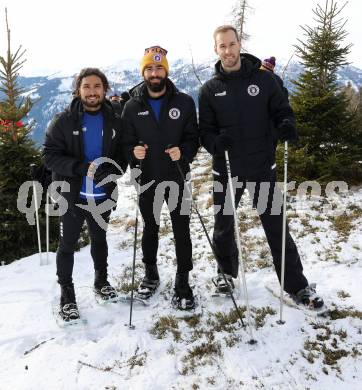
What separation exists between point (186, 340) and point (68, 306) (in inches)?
73.4

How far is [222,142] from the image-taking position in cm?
504

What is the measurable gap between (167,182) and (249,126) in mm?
1410

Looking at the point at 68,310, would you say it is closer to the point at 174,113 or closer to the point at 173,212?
the point at 173,212

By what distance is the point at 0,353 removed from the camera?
4.96m

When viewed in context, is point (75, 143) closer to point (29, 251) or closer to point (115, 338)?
point (115, 338)

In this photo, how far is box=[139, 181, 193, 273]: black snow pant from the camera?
18.3ft

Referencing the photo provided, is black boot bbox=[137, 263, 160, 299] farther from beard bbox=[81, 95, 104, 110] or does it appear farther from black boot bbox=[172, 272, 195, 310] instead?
beard bbox=[81, 95, 104, 110]

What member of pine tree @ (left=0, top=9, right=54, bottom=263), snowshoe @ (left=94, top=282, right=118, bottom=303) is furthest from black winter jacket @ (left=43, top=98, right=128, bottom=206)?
pine tree @ (left=0, top=9, right=54, bottom=263)

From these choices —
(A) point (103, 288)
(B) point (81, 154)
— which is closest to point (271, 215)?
(B) point (81, 154)

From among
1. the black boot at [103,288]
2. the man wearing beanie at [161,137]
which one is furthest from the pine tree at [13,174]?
the man wearing beanie at [161,137]

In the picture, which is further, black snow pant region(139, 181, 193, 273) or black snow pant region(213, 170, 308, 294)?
black snow pant region(139, 181, 193, 273)

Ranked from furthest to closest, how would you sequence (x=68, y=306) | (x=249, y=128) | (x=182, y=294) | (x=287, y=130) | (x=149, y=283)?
1. (x=149, y=283)
2. (x=182, y=294)
3. (x=68, y=306)
4. (x=249, y=128)
5. (x=287, y=130)

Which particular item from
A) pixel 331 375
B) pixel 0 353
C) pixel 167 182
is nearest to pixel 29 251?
pixel 0 353

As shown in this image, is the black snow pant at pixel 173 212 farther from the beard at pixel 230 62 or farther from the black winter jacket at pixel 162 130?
the beard at pixel 230 62
